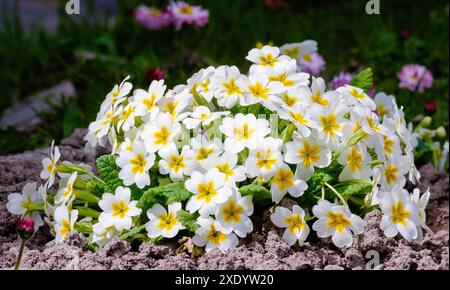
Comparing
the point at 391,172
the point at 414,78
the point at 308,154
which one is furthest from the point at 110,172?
the point at 414,78

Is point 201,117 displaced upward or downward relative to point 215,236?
upward

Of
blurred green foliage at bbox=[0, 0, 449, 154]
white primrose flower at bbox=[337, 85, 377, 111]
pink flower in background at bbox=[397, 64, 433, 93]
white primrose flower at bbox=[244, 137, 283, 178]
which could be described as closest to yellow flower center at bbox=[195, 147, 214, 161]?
white primrose flower at bbox=[244, 137, 283, 178]

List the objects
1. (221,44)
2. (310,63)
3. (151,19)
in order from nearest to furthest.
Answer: (310,63), (151,19), (221,44)

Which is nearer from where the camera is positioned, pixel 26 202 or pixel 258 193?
pixel 258 193

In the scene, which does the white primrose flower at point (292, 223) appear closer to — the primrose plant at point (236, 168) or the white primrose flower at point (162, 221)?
the primrose plant at point (236, 168)

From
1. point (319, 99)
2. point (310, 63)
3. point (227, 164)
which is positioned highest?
point (310, 63)

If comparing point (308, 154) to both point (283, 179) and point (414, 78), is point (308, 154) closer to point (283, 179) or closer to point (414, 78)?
point (283, 179)

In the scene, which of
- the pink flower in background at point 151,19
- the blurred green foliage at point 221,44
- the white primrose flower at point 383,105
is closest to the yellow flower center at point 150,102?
the white primrose flower at point 383,105

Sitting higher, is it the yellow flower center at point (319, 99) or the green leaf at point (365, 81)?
the green leaf at point (365, 81)
